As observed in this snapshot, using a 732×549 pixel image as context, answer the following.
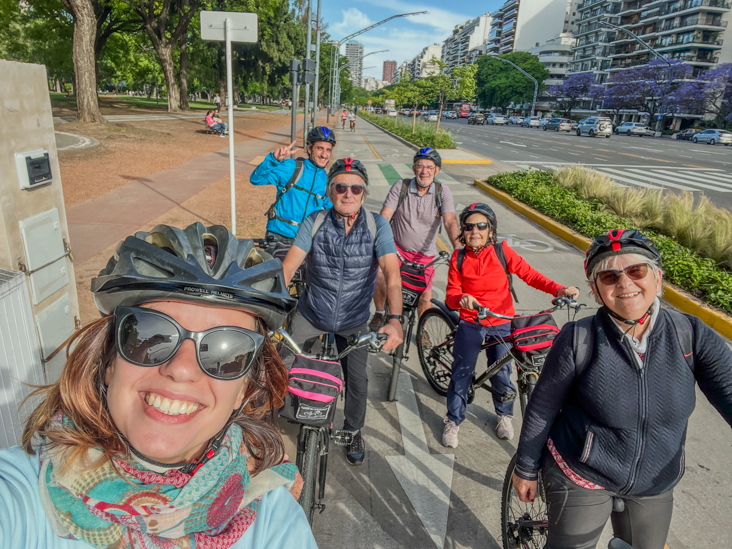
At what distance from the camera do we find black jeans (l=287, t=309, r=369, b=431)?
318 cm

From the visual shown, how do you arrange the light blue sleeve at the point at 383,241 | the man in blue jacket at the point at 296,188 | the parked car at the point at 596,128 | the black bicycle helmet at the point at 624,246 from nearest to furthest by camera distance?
the black bicycle helmet at the point at 624,246, the light blue sleeve at the point at 383,241, the man in blue jacket at the point at 296,188, the parked car at the point at 596,128

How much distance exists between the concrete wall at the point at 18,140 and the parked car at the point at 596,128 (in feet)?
153

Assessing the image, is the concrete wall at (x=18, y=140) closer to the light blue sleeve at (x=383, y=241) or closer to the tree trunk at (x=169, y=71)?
the light blue sleeve at (x=383, y=241)

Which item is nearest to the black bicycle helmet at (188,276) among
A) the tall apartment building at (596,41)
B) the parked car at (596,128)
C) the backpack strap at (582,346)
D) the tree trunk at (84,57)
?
the backpack strap at (582,346)

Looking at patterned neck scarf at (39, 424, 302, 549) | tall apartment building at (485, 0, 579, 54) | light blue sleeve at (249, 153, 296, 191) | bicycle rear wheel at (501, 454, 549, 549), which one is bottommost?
bicycle rear wheel at (501, 454, 549, 549)

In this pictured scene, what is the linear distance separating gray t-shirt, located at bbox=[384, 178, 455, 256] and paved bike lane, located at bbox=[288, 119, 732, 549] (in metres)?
1.22

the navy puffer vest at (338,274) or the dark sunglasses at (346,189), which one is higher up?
the dark sunglasses at (346,189)

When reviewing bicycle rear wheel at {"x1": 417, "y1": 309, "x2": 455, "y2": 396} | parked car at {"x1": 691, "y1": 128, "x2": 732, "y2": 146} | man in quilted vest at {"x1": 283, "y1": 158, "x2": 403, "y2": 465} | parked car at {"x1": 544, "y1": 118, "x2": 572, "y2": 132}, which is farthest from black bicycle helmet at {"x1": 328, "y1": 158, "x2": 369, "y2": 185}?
parked car at {"x1": 544, "y1": 118, "x2": 572, "y2": 132}

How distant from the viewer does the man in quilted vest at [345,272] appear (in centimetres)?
317

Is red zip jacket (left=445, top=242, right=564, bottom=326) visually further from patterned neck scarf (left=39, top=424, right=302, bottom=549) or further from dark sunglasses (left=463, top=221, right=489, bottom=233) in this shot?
patterned neck scarf (left=39, top=424, right=302, bottom=549)

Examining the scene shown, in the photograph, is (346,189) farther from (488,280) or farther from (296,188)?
(296,188)

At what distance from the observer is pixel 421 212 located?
4.78 m

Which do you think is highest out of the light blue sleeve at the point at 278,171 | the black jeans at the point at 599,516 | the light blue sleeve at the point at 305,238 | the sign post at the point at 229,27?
the sign post at the point at 229,27

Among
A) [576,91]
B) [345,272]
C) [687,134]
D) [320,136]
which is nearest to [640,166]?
[320,136]
